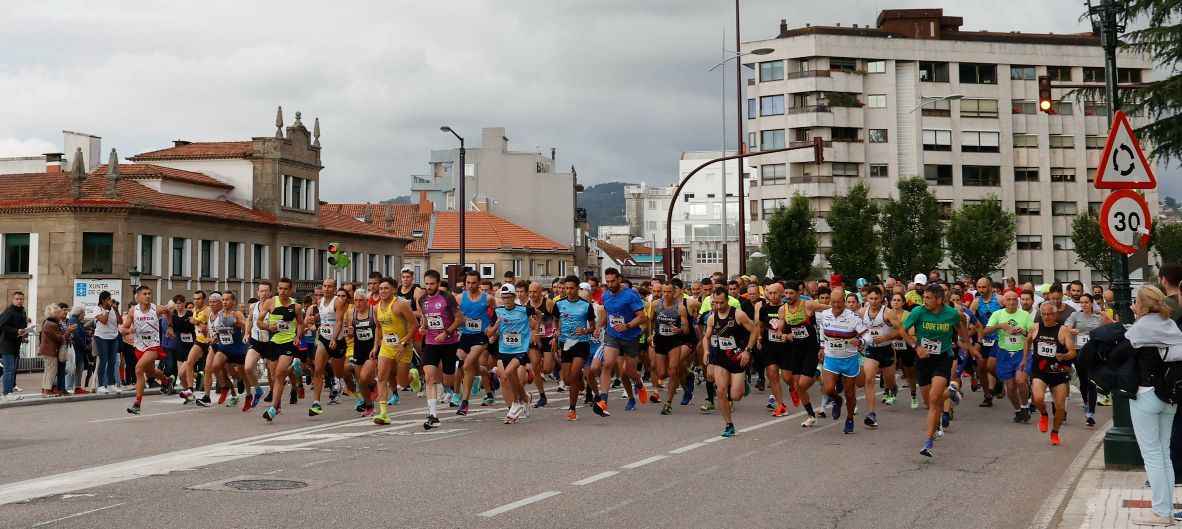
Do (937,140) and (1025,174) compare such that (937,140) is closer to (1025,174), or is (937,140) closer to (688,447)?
(1025,174)

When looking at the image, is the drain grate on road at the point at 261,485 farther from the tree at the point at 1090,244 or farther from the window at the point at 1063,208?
the window at the point at 1063,208

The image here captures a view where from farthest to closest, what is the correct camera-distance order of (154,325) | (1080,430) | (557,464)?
(154,325) → (1080,430) → (557,464)

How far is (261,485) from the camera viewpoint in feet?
31.0

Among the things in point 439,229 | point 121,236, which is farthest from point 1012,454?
point 439,229

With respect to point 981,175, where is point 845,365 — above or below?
below

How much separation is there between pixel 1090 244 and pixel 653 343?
65266 millimetres

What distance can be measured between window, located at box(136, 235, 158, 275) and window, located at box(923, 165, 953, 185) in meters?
49.8

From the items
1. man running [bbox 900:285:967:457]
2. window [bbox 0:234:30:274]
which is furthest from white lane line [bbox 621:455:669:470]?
window [bbox 0:234:30:274]

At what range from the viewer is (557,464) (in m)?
10.9

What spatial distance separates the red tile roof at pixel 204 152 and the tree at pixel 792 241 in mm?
28192

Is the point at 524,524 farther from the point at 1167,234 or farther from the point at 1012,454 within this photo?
the point at 1167,234

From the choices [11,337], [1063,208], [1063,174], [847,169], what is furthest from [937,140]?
[11,337]

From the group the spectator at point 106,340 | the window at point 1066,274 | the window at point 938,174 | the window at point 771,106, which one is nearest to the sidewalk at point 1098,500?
the spectator at point 106,340

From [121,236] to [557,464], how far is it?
43927 millimetres
